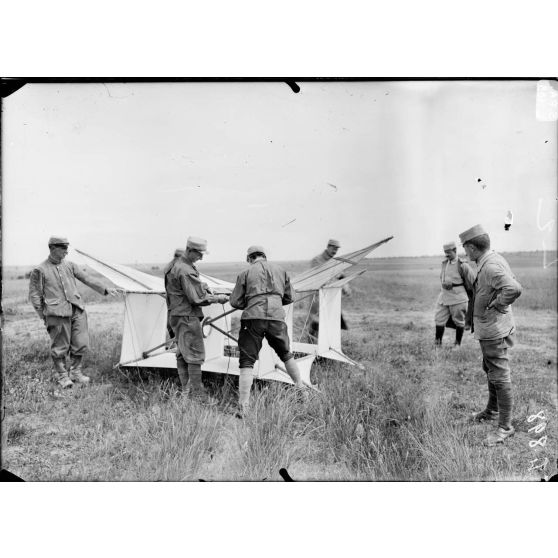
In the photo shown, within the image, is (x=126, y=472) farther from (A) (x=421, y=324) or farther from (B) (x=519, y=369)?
(B) (x=519, y=369)

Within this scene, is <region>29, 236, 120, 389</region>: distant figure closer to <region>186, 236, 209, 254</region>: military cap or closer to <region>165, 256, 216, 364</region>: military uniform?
<region>165, 256, 216, 364</region>: military uniform

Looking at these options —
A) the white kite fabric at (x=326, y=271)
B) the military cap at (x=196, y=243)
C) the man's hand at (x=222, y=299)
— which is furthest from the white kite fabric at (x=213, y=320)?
the military cap at (x=196, y=243)

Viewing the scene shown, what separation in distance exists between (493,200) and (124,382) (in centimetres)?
309

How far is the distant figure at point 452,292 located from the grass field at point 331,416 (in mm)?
106

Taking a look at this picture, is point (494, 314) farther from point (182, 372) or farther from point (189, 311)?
point (182, 372)

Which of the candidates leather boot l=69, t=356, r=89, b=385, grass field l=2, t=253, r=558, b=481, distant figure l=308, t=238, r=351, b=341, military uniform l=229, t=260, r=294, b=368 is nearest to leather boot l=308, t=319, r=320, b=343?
distant figure l=308, t=238, r=351, b=341

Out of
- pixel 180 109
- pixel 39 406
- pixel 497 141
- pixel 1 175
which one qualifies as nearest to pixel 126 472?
pixel 39 406

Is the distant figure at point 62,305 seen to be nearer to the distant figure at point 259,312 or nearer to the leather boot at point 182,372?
the leather boot at point 182,372

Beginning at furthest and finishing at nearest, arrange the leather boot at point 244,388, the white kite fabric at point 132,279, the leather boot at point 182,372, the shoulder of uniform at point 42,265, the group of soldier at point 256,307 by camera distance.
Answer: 1. the leather boot at point 182,372
2. the white kite fabric at point 132,279
3. the shoulder of uniform at point 42,265
4. the leather boot at point 244,388
5. the group of soldier at point 256,307

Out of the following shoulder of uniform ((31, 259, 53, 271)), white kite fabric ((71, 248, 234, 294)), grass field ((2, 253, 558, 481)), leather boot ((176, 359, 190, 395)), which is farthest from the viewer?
leather boot ((176, 359, 190, 395))

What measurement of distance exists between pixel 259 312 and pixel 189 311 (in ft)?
2.06

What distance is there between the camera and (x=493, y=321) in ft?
9.52

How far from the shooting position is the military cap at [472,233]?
290cm

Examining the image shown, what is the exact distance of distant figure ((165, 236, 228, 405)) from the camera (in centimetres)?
321
